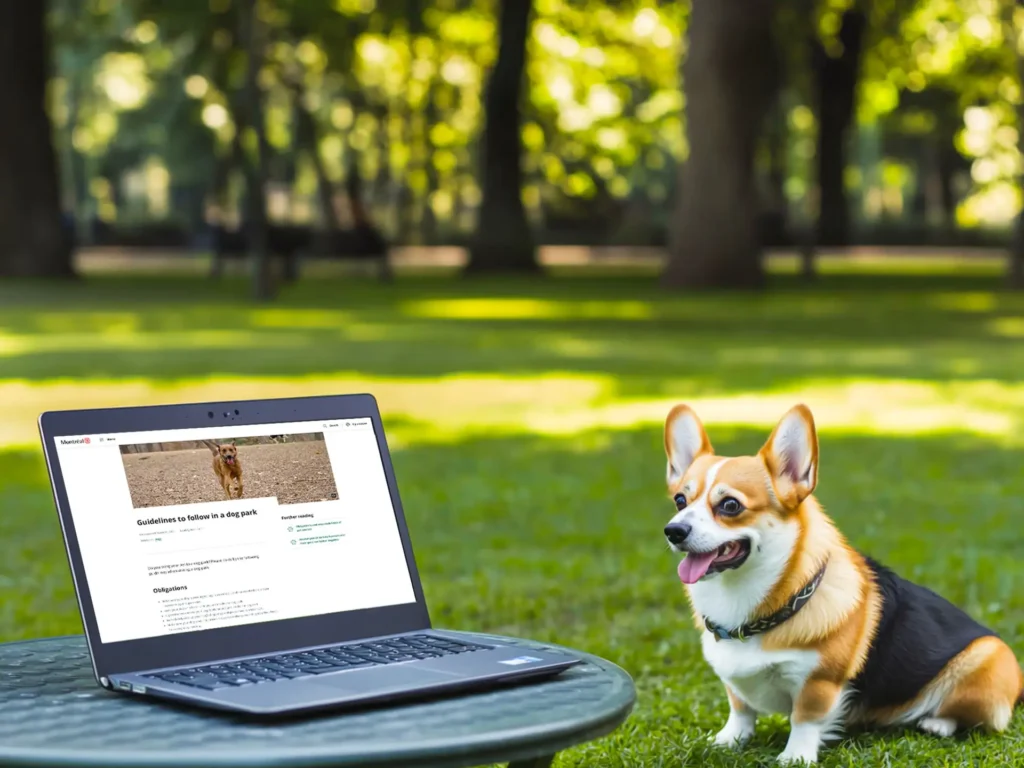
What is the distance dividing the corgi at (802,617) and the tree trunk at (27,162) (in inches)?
1239

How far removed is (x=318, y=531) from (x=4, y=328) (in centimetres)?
1974

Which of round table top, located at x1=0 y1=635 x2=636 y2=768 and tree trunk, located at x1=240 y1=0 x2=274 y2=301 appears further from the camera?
tree trunk, located at x1=240 y1=0 x2=274 y2=301

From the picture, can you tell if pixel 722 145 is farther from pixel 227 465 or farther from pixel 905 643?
pixel 227 465

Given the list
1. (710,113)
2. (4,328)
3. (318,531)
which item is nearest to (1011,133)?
(710,113)

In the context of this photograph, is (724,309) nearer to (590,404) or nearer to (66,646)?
(590,404)

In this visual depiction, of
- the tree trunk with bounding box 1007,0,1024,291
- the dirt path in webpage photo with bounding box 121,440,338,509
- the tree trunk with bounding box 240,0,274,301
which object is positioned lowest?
the tree trunk with bounding box 1007,0,1024,291

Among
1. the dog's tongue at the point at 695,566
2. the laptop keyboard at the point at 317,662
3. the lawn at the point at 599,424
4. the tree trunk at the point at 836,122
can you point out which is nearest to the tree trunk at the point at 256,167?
the lawn at the point at 599,424

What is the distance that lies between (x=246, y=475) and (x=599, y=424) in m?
9.95

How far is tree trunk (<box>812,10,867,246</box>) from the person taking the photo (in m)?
49.6

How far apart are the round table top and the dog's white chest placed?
106 cm

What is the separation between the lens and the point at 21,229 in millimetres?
34750

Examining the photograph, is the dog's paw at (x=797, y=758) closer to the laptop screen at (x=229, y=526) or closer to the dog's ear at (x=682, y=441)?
the dog's ear at (x=682, y=441)

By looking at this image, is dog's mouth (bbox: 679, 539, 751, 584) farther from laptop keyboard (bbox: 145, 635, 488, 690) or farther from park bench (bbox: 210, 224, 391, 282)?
park bench (bbox: 210, 224, 391, 282)

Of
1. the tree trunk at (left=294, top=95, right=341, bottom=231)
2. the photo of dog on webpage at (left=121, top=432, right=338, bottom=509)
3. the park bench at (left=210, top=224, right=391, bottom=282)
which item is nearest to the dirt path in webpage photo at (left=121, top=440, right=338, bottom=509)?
the photo of dog on webpage at (left=121, top=432, right=338, bottom=509)
